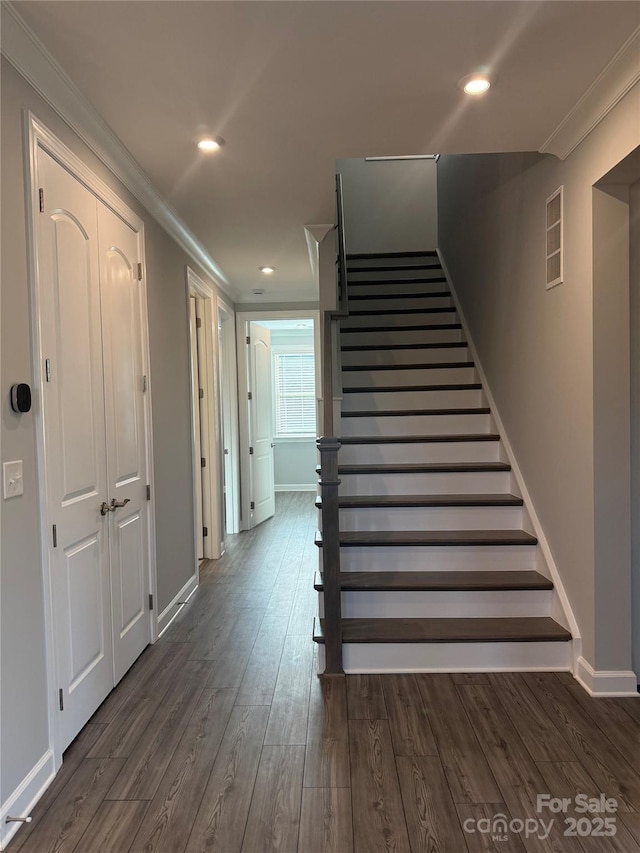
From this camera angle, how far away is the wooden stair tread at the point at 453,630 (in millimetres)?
2621

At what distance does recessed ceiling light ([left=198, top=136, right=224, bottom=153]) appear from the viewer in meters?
2.41

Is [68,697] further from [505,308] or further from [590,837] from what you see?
[505,308]

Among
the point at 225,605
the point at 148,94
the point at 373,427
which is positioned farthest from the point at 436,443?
the point at 148,94

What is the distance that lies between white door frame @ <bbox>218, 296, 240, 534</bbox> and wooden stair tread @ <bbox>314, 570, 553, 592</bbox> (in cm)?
288

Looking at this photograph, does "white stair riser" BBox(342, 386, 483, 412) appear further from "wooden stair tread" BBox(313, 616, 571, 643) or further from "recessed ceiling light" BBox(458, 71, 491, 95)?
"recessed ceiling light" BBox(458, 71, 491, 95)

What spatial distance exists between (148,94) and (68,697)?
232cm

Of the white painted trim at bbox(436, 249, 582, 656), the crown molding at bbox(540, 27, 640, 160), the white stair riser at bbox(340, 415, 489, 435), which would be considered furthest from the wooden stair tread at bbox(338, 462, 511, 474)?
the crown molding at bbox(540, 27, 640, 160)

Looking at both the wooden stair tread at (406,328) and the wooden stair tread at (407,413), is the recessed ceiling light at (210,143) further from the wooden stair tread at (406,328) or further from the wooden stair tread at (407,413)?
the wooden stair tread at (406,328)

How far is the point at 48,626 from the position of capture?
192 centimetres

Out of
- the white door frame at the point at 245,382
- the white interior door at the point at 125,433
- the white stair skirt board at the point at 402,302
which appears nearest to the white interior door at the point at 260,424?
the white door frame at the point at 245,382

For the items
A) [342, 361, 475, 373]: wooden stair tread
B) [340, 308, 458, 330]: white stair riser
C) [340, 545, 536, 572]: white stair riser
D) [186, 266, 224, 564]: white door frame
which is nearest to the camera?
[340, 545, 536, 572]: white stair riser

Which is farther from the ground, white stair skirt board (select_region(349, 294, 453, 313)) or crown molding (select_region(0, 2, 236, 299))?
crown molding (select_region(0, 2, 236, 299))

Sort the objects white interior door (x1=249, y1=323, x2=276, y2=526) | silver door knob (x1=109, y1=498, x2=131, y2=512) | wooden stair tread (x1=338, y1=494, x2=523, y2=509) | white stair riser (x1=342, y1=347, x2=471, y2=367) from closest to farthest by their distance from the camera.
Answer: silver door knob (x1=109, y1=498, x2=131, y2=512)
wooden stair tread (x1=338, y1=494, x2=523, y2=509)
white stair riser (x1=342, y1=347, x2=471, y2=367)
white interior door (x1=249, y1=323, x2=276, y2=526)

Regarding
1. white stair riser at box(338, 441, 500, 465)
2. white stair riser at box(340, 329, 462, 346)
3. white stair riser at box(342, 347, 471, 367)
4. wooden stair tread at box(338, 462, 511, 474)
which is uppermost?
white stair riser at box(340, 329, 462, 346)
